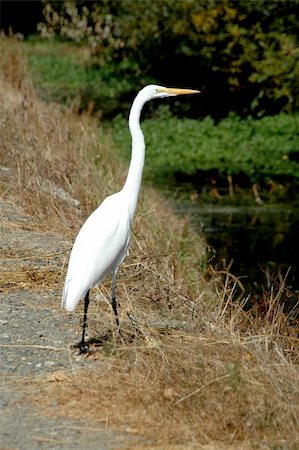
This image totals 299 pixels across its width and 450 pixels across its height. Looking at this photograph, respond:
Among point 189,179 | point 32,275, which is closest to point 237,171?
point 189,179

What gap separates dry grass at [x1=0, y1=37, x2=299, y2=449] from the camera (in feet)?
15.4

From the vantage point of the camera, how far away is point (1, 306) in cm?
660

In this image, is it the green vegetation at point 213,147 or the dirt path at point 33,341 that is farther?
the green vegetation at point 213,147

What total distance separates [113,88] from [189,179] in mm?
7917

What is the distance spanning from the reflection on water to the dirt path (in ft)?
7.66

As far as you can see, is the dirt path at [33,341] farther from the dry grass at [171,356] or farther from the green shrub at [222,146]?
the green shrub at [222,146]

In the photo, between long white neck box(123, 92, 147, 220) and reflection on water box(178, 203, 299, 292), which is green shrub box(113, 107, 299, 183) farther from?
long white neck box(123, 92, 147, 220)

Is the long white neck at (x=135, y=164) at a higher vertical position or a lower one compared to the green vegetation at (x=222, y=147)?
higher

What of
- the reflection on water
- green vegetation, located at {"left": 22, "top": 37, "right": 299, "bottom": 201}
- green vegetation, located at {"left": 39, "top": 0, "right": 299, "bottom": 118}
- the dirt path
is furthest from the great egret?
green vegetation, located at {"left": 39, "top": 0, "right": 299, "bottom": 118}

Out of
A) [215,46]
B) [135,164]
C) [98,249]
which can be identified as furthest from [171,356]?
[215,46]

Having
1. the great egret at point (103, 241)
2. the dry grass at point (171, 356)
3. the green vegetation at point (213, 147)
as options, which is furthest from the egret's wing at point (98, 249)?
the green vegetation at point (213, 147)

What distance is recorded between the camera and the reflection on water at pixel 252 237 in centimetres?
1033

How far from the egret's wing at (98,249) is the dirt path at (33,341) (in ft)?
1.18

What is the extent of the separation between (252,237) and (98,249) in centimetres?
613
